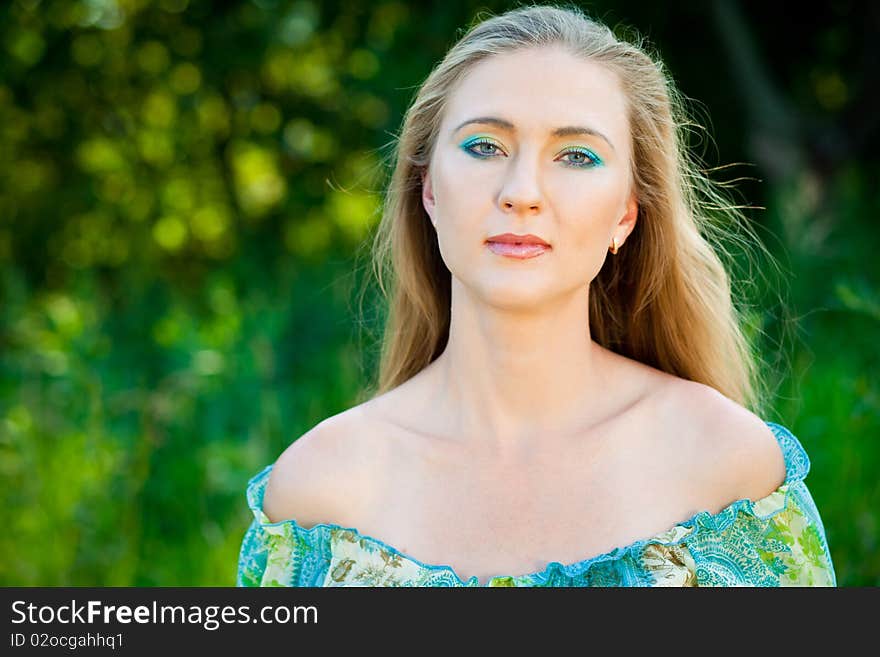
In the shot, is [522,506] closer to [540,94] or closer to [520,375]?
[520,375]

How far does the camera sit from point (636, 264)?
245cm

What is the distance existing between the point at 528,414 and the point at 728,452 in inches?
14.3

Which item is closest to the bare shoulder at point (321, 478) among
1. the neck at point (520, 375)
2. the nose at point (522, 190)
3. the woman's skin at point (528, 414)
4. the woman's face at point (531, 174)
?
the woman's skin at point (528, 414)

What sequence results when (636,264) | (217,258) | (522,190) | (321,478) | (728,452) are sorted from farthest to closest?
(217,258)
(636,264)
(321,478)
(728,452)
(522,190)

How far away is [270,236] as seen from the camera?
232 inches

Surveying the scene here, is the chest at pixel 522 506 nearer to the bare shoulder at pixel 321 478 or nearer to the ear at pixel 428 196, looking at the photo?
the bare shoulder at pixel 321 478

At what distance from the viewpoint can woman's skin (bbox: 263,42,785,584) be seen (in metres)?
2.10

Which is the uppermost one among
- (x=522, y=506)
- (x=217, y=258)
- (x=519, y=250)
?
(x=217, y=258)

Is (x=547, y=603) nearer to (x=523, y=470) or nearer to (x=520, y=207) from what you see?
(x=523, y=470)

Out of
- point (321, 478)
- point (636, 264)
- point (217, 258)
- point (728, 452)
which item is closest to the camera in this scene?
point (728, 452)

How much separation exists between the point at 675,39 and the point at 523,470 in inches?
150

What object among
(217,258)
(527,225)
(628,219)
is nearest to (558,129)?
(527,225)

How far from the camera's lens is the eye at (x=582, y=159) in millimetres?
→ 2104

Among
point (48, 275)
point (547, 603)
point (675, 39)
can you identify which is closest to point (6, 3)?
point (48, 275)
